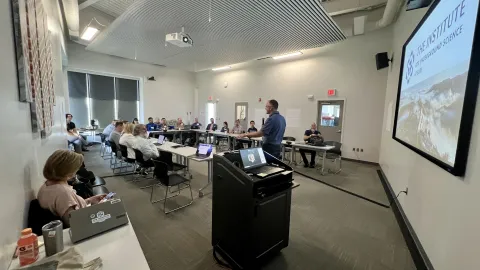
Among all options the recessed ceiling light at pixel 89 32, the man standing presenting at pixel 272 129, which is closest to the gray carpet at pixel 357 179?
the man standing presenting at pixel 272 129

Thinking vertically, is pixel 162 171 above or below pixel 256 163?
below

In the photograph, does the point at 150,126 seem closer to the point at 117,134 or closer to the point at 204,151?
the point at 117,134

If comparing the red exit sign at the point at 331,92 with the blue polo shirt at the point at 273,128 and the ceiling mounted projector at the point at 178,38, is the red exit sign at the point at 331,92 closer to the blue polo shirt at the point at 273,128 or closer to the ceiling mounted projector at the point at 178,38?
the blue polo shirt at the point at 273,128

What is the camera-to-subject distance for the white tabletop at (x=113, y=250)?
3.49ft

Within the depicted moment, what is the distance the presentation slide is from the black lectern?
1.34 metres

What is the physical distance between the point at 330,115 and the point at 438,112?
540cm

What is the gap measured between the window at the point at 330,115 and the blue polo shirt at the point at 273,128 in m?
4.24

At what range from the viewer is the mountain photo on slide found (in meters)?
1.56

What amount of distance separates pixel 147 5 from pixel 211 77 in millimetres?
6774

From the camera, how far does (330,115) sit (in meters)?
7.08

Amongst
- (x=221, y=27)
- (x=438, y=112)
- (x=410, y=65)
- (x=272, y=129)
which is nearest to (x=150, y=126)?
(x=221, y=27)

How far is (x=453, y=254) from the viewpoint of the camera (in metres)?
1.54

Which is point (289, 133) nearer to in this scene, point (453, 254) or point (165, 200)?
point (165, 200)

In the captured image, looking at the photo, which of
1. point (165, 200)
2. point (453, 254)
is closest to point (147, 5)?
point (165, 200)
